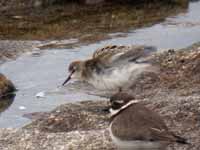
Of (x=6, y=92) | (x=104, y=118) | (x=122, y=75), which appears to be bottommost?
(x=6, y=92)

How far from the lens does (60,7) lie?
65.2 ft

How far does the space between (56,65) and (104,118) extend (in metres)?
4.85

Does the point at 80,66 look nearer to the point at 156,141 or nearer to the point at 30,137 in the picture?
the point at 30,137

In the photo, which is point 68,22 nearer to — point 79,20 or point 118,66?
point 79,20

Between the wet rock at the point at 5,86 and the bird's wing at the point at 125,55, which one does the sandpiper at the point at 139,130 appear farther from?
the wet rock at the point at 5,86

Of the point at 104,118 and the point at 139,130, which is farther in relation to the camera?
the point at 104,118

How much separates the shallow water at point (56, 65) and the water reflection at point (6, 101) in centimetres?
9

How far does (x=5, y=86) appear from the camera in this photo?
45.1 feet

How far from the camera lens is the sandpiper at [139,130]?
8109 mm

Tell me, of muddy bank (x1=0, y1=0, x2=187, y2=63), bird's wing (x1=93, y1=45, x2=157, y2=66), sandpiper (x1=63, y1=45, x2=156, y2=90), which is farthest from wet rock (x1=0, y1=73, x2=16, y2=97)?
bird's wing (x1=93, y1=45, x2=157, y2=66)

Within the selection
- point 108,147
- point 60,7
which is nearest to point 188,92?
point 108,147

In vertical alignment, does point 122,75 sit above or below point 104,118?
above

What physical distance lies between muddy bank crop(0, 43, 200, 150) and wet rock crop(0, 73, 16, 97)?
5.27ft

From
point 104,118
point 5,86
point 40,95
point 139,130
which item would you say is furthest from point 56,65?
point 139,130
